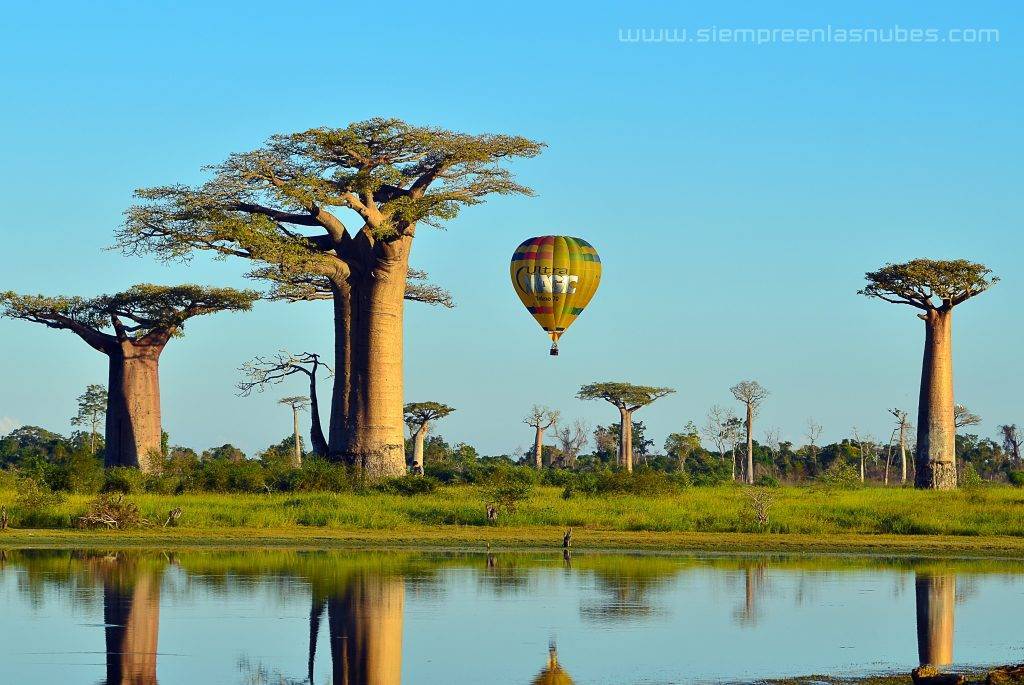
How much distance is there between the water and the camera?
11.4 metres

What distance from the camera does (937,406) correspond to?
128 feet

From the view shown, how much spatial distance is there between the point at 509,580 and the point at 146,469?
22.7 m

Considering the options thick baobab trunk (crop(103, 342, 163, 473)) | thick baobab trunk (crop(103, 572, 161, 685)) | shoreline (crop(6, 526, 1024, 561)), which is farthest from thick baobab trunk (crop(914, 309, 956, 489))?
thick baobab trunk (crop(103, 572, 161, 685))

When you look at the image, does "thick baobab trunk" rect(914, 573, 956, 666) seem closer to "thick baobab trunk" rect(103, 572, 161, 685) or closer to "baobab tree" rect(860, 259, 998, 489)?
"thick baobab trunk" rect(103, 572, 161, 685)

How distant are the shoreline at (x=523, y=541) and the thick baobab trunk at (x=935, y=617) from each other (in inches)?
171

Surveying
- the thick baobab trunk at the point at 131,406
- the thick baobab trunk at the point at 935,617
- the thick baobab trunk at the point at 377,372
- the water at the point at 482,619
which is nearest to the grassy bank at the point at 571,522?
the water at the point at 482,619

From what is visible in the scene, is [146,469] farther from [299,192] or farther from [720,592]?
[720,592]

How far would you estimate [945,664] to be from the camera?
39.1 ft

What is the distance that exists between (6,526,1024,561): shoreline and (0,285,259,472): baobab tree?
15.3 metres

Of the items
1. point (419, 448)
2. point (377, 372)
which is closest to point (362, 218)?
point (377, 372)

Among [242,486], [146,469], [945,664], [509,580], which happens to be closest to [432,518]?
[242,486]

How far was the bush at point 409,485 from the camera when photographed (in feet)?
107

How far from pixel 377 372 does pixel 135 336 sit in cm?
948

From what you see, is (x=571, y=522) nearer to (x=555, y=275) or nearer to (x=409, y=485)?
(x=409, y=485)
